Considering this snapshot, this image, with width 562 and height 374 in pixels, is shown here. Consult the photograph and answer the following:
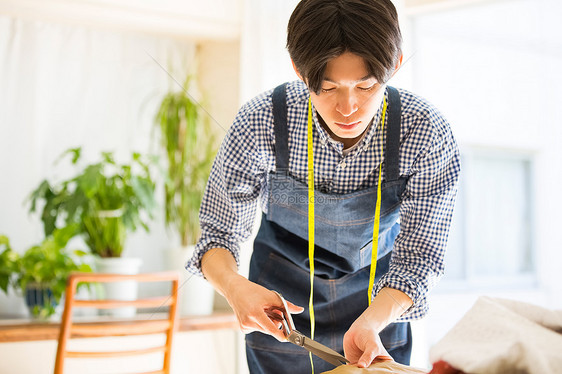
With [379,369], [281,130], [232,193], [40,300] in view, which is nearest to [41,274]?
[40,300]

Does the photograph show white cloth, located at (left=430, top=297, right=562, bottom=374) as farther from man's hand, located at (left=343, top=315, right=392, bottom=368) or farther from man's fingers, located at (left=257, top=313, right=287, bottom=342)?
man's fingers, located at (left=257, top=313, right=287, bottom=342)

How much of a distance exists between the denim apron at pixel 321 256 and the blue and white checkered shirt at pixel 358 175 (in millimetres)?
25

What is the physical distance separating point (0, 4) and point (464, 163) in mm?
3008

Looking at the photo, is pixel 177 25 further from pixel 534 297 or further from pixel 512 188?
pixel 534 297

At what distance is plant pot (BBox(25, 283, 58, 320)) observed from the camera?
2.38m

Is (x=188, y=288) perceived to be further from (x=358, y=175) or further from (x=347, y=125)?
(x=347, y=125)

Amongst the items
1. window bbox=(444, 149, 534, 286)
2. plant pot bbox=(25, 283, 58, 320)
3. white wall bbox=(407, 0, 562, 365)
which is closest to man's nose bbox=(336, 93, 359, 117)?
plant pot bbox=(25, 283, 58, 320)

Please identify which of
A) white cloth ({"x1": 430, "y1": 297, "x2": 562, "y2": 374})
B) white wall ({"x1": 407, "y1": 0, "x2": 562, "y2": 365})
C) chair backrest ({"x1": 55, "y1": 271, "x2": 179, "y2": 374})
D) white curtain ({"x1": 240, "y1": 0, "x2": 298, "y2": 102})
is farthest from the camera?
white wall ({"x1": 407, "y1": 0, "x2": 562, "y2": 365})

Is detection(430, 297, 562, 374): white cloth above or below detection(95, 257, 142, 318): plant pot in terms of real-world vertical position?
above

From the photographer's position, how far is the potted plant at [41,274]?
2.36m

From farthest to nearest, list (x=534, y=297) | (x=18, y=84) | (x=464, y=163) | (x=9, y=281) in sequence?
(x=534, y=297) → (x=464, y=163) → (x=18, y=84) → (x=9, y=281)

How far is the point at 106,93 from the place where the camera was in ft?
9.98

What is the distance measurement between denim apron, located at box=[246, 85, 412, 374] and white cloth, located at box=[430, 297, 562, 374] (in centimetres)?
55

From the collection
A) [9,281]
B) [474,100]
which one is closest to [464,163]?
[474,100]
